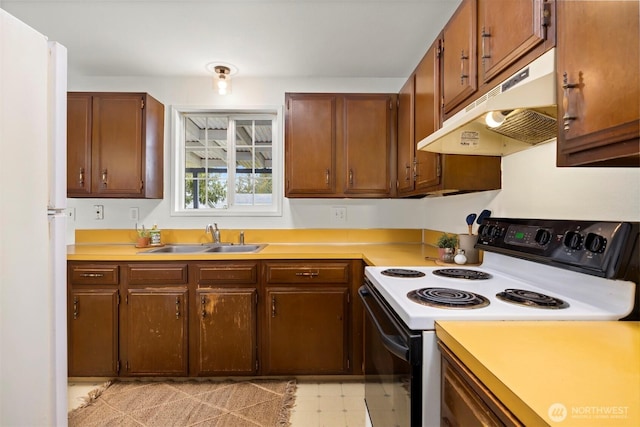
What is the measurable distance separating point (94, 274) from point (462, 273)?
2267 mm

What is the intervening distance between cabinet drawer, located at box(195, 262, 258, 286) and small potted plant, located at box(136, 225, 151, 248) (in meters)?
0.70

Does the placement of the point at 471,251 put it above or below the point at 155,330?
above

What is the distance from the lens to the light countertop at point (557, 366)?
1.47 ft

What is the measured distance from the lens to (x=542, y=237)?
1.15m

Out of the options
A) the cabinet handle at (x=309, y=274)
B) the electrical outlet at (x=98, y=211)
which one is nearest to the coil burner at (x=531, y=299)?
the cabinet handle at (x=309, y=274)

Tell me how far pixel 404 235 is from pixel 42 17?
2992 mm

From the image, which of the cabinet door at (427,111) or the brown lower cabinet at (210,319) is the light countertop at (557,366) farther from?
the brown lower cabinet at (210,319)

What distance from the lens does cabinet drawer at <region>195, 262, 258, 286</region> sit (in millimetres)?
1996

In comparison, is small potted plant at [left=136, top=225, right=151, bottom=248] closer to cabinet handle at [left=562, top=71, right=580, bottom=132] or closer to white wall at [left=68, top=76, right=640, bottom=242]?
white wall at [left=68, top=76, right=640, bottom=242]

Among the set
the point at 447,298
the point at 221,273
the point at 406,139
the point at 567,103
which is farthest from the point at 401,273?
the point at 221,273

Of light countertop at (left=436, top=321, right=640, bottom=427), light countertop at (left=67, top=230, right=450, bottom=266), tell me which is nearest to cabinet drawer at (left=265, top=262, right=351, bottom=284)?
light countertop at (left=67, top=230, right=450, bottom=266)

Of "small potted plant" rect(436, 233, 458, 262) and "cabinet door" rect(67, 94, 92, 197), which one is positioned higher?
"cabinet door" rect(67, 94, 92, 197)

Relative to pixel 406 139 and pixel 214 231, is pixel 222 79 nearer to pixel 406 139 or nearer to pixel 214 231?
pixel 214 231

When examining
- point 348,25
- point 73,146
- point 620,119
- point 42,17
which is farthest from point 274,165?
point 620,119
